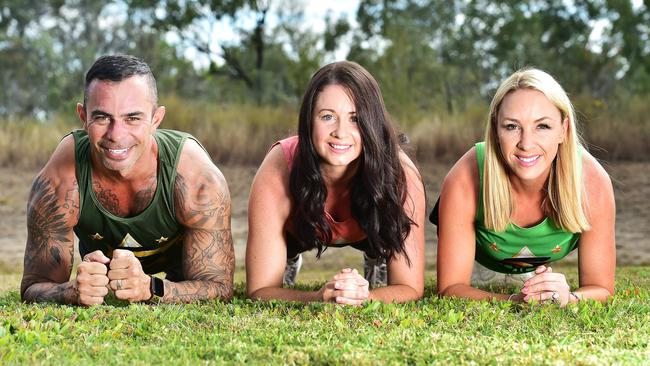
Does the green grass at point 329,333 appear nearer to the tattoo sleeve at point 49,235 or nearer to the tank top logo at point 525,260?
the tattoo sleeve at point 49,235

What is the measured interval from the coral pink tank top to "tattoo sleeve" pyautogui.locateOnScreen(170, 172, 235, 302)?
445 millimetres

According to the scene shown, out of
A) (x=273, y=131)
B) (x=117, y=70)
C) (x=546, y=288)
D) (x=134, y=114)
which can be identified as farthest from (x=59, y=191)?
(x=273, y=131)

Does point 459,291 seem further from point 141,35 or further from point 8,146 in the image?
point 141,35

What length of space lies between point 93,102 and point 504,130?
2419 mm

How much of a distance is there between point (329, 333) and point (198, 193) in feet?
5.16

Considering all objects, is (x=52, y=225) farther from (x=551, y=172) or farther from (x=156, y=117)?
(x=551, y=172)

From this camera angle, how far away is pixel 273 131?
52.3ft

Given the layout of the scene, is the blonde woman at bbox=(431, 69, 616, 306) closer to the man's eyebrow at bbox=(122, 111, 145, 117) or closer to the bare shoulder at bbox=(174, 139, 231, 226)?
the bare shoulder at bbox=(174, 139, 231, 226)

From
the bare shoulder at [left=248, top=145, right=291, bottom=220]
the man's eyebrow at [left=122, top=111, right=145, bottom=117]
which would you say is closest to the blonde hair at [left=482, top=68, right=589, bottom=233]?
the bare shoulder at [left=248, top=145, right=291, bottom=220]

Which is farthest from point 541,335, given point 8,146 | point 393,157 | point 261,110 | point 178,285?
point 8,146

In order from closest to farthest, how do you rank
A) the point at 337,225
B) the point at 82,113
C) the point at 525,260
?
the point at 82,113
the point at 337,225
the point at 525,260

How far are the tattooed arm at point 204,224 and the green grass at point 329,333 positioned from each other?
299 millimetres

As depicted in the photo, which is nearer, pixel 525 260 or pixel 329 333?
pixel 329 333

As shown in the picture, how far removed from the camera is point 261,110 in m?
16.3
